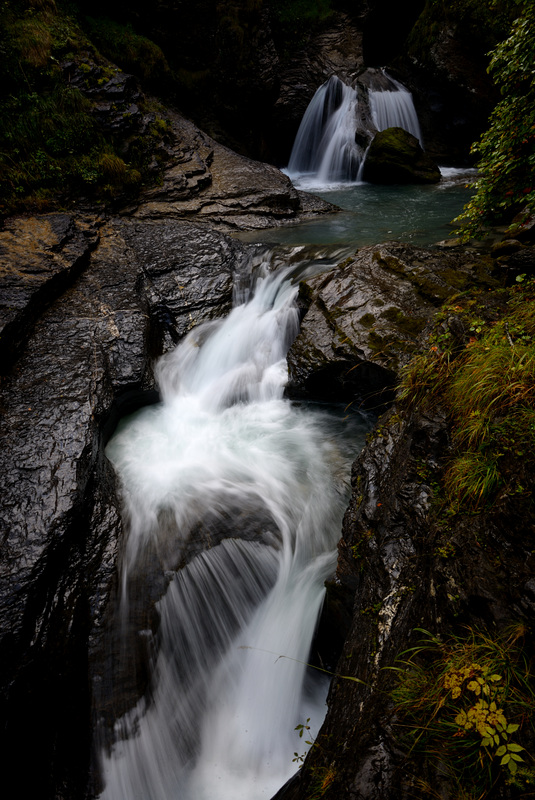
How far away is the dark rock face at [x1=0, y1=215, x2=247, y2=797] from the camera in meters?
2.53

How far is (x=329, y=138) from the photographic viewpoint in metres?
13.7

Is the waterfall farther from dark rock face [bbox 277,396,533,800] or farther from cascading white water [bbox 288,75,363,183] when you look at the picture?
dark rock face [bbox 277,396,533,800]

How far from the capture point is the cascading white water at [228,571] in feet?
9.12

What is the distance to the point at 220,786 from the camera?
2713 mm

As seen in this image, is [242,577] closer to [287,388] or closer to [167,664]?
[167,664]

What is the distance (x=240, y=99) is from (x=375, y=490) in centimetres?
1483

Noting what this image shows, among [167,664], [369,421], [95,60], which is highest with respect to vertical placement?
[95,60]

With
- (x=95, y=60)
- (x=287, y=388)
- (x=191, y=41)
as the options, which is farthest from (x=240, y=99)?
(x=287, y=388)

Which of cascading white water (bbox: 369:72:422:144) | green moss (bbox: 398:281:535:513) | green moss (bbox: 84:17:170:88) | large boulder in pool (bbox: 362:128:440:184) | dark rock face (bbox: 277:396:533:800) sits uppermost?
cascading white water (bbox: 369:72:422:144)

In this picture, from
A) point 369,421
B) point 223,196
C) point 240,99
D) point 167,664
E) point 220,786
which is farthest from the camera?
point 240,99

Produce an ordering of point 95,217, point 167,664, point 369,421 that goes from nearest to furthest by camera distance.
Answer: point 167,664 < point 369,421 < point 95,217

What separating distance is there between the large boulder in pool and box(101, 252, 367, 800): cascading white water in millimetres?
9965

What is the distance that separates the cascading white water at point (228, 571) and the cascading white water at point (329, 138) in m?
11.1

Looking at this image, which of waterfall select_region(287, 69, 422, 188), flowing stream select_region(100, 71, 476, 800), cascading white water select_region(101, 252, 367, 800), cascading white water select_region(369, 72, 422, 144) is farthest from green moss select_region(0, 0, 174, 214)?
cascading white water select_region(369, 72, 422, 144)
